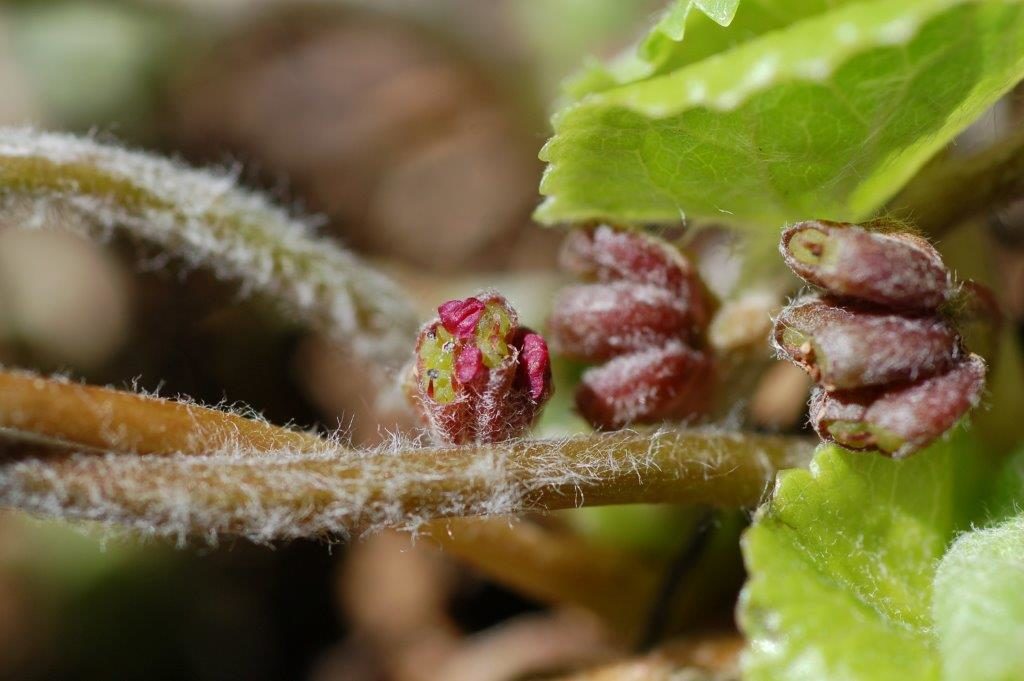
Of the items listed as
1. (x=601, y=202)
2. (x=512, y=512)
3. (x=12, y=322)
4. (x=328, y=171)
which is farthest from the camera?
(x=328, y=171)

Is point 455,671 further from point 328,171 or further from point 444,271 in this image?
point 328,171

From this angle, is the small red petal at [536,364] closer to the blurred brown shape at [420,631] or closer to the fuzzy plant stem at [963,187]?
the fuzzy plant stem at [963,187]

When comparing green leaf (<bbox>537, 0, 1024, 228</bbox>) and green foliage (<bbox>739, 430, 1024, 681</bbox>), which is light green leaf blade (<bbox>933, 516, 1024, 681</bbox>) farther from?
green leaf (<bbox>537, 0, 1024, 228</bbox>)

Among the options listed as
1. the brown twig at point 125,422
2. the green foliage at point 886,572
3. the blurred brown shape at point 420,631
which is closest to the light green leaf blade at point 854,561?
the green foliage at point 886,572

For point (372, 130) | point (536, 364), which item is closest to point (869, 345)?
point (536, 364)

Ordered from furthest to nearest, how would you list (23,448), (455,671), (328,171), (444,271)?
(328,171)
(444,271)
(455,671)
(23,448)

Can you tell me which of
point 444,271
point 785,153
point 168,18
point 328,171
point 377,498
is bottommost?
point 377,498

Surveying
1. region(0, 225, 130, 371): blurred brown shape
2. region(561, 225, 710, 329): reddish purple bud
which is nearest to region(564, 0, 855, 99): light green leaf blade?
region(561, 225, 710, 329): reddish purple bud

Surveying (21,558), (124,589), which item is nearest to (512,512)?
(124,589)
